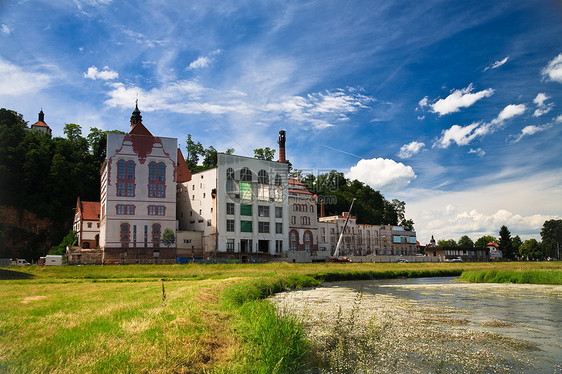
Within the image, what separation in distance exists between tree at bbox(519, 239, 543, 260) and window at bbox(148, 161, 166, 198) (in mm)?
109719

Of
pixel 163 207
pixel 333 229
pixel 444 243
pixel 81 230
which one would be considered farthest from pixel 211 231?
pixel 444 243

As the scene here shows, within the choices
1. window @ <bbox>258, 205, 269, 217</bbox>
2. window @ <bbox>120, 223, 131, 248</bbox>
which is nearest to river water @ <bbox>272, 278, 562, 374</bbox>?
window @ <bbox>120, 223, 131, 248</bbox>

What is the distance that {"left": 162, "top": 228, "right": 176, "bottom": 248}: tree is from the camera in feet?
220

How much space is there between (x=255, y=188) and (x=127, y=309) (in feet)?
204

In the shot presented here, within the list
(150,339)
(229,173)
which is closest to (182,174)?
(229,173)

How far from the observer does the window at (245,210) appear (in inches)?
2960

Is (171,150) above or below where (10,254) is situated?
above

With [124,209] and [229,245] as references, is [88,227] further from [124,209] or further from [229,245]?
[229,245]

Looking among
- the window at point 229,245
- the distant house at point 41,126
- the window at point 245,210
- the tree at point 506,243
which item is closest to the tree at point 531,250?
the tree at point 506,243

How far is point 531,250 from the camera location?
421ft

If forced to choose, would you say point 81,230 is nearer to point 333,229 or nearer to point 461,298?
point 333,229

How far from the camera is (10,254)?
75.9 m

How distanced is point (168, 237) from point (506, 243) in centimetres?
10330

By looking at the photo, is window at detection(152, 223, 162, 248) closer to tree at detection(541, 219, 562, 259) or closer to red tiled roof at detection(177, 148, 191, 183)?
red tiled roof at detection(177, 148, 191, 183)
